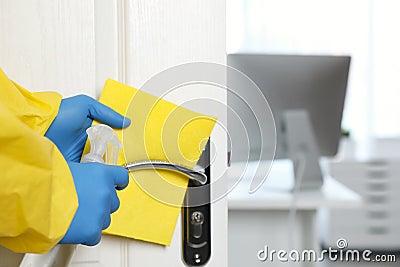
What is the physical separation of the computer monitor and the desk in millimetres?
244

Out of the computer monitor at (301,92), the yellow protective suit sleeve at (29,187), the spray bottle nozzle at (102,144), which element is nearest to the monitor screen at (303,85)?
the computer monitor at (301,92)

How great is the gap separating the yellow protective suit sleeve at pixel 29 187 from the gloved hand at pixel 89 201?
33 millimetres

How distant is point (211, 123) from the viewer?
0.70 m

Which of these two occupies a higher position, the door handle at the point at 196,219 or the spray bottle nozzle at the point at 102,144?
the spray bottle nozzle at the point at 102,144

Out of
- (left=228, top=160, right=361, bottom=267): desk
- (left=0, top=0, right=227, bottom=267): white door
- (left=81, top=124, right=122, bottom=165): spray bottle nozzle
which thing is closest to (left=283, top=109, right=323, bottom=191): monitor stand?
(left=228, top=160, right=361, bottom=267): desk

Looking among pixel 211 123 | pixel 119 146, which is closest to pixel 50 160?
pixel 119 146

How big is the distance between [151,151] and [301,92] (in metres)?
1.55

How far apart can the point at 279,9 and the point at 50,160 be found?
3.20 m

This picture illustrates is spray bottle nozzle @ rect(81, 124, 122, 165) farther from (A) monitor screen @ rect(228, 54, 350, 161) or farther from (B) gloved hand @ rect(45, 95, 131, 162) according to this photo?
(A) monitor screen @ rect(228, 54, 350, 161)

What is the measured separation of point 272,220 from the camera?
1938mm

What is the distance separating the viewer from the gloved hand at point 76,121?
1.99ft

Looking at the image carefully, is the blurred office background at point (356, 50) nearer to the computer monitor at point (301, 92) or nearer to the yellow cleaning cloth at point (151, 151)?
the computer monitor at point (301, 92)

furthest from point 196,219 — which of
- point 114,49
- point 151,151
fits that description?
point 114,49

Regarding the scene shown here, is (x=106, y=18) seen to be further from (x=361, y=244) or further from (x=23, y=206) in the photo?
(x=361, y=244)
